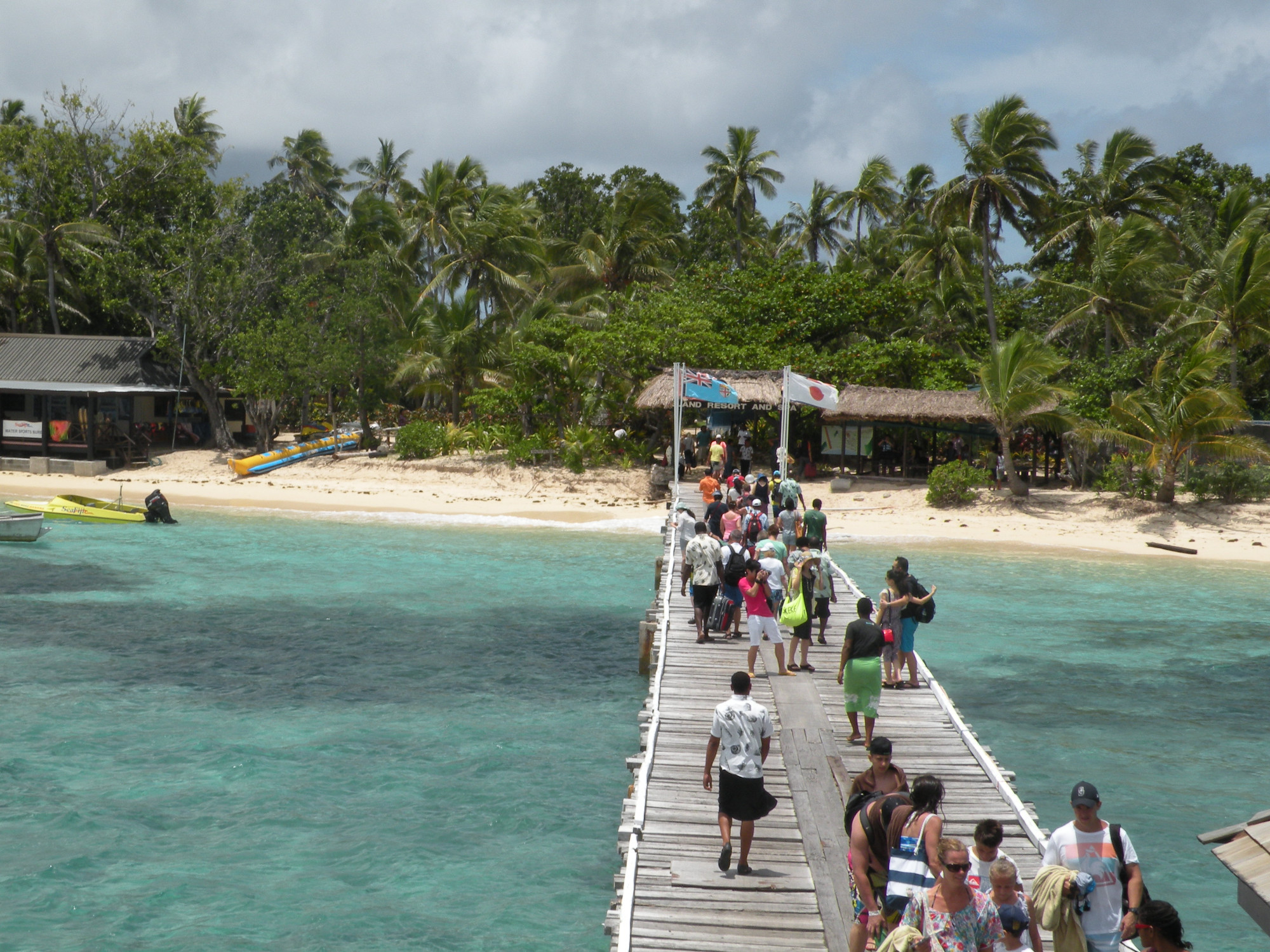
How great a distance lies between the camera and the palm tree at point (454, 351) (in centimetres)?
4322

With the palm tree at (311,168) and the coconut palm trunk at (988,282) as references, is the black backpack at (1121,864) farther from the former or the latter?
the palm tree at (311,168)

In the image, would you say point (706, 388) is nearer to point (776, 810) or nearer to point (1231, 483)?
point (1231, 483)

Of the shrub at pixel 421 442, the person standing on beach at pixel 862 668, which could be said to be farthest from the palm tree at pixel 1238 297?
the person standing on beach at pixel 862 668

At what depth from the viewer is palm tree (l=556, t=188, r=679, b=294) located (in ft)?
Answer: 156

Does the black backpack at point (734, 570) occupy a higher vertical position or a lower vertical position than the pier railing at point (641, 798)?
higher

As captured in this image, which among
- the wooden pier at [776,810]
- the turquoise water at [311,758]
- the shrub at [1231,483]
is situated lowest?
the turquoise water at [311,758]

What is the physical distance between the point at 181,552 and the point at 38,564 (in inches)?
125

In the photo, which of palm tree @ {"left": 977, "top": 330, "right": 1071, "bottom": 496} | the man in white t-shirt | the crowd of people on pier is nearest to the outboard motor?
palm tree @ {"left": 977, "top": 330, "right": 1071, "bottom": 496}

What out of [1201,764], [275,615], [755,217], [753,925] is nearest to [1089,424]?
[1201,764]

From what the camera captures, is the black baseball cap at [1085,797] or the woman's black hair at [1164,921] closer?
the woman's black hair at [1164,921]

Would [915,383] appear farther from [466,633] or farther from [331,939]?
[331,939]

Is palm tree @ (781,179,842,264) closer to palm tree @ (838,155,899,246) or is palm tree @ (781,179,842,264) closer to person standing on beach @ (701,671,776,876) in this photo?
palm tree @ (838,155,899,246)

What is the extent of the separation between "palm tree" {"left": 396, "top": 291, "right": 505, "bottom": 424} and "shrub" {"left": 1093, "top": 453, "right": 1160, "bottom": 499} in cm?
2195

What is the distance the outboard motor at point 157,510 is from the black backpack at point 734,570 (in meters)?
22.9
